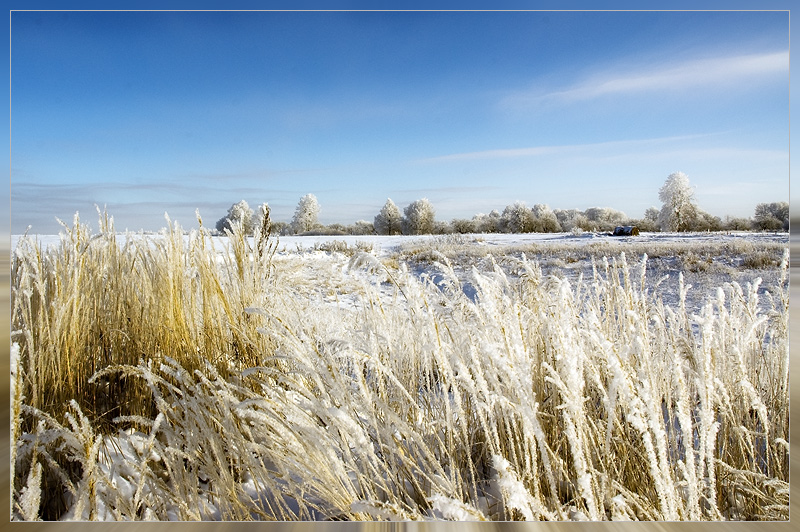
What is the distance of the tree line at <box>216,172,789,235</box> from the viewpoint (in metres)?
1.93

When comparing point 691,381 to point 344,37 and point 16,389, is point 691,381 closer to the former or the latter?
point 344,37

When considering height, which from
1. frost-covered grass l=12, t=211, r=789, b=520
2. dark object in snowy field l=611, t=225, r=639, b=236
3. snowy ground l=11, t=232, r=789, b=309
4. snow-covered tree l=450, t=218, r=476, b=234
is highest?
snow-covered tree l=450, t=218, r=476, b=234

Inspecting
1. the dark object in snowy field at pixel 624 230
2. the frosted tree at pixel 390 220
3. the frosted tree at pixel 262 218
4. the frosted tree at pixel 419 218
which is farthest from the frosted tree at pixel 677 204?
the frosted tree at pixel 262 218

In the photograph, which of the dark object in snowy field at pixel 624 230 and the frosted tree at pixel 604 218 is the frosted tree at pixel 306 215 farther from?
the dark object in snowy field at pixel 624 230

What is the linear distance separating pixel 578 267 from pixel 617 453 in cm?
68

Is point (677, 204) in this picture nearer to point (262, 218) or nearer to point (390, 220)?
point (390, 220)

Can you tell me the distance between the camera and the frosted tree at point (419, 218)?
2.04 metres

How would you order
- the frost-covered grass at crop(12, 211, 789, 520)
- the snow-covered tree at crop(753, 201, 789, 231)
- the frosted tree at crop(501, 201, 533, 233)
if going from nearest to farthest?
the frost-covered grass at crop(12, 211, 789, 520)
the snow-covered tree at crop(753, 201, 789, 231)
the frosted tree at crop(501, 201, 533, 233)

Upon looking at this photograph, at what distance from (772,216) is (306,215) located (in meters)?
1.65

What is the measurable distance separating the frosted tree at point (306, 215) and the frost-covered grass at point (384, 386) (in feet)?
0.33

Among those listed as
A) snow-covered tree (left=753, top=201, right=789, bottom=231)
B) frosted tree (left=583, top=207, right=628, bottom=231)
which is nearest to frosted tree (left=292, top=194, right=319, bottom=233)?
frosted tree (left=583, top=207, right=628, bottom=231)

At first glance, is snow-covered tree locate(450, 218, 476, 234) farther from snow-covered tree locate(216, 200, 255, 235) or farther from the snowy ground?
snow-covered tree locate(216, 200, 255, 235)

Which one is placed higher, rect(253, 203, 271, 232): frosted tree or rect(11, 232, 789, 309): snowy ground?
rect(253, 203, 271, 232): frosted tree

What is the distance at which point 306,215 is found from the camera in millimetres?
2086
